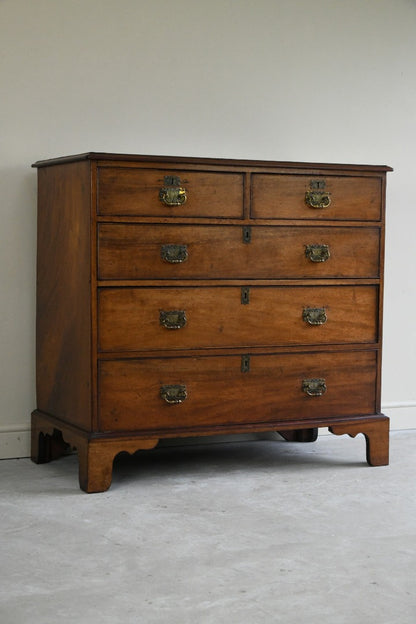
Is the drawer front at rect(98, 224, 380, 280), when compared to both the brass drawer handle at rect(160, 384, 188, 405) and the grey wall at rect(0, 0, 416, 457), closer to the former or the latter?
the brass drawer handle at rect(160, 384, 188, 405)

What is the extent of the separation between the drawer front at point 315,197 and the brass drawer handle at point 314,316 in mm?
339

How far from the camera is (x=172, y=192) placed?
10.9 feet

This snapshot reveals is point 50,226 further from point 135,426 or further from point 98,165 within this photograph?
point 135,426

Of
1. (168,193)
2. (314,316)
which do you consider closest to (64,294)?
(168,193)

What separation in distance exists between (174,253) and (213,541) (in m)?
1.04

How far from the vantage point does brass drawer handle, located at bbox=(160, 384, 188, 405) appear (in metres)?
3.36

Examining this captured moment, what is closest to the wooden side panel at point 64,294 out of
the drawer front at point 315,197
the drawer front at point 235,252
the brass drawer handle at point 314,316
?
the drawer front at point 235,252

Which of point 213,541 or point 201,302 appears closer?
point 213,541

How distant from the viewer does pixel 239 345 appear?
3.46 metres

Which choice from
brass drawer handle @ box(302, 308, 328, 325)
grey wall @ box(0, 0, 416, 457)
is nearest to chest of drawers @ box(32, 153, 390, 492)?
brass drawer handle @ box(302, 308, 328, 325)

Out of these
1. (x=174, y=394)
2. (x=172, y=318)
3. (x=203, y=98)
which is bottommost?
(x=174, y=394)

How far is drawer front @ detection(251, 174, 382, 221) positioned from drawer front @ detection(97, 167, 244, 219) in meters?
0.09

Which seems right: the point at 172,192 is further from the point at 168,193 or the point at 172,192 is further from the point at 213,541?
the point at 213,541

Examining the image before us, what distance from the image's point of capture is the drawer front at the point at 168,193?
128 inches
